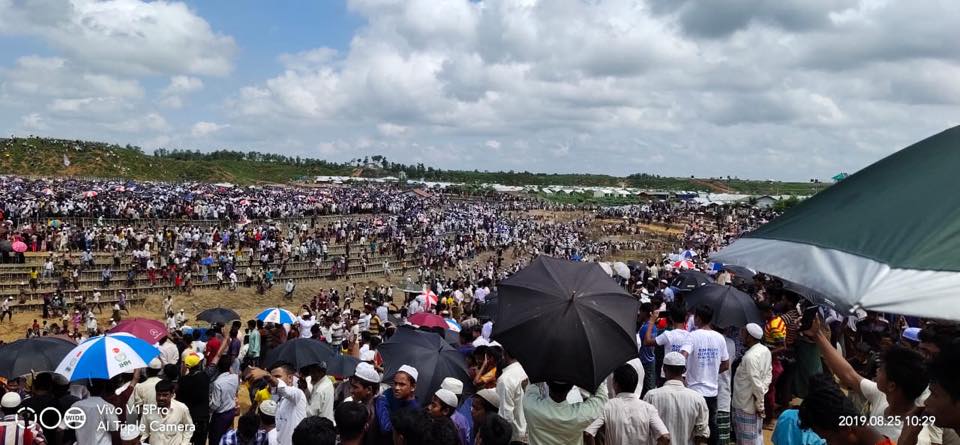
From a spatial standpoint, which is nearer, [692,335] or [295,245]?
[692,335]

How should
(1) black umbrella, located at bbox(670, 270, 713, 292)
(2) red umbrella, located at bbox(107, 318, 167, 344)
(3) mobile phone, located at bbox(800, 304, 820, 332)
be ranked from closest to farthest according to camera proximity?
(3) mobile phone, located at bbox(800, 304, 820, 332)
(2) red umbrella, located at bbox(107, 318, 167, 344)
(1) black umbrella, located at bbox(670, 270, 713, 292)

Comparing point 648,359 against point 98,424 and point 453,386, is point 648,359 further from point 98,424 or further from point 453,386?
point 98,424

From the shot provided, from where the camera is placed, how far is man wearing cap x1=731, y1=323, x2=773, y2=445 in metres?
5.62

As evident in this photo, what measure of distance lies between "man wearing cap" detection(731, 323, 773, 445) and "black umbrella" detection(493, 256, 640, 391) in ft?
5.97

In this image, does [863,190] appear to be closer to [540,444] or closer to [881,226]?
[881,226]

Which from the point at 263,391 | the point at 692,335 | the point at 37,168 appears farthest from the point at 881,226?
the point at 37,168

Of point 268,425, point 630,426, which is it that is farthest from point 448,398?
point 268,425

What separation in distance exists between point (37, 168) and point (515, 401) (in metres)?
82.9

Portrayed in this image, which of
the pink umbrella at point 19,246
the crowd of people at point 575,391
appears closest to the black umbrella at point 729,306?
the crowd of people at point 575,391

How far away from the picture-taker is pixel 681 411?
461 cm

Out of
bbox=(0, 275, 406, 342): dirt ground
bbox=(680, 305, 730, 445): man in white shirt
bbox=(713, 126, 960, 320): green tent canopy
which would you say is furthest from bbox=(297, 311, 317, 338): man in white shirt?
bbox=(0, 275, 406, 342): dirt ground

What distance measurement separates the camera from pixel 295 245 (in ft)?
104

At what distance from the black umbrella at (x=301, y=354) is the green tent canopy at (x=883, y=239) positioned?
16.1ft

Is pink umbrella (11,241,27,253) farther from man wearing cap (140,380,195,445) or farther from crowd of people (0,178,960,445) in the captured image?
man wearing cap (140,380,195,445)
